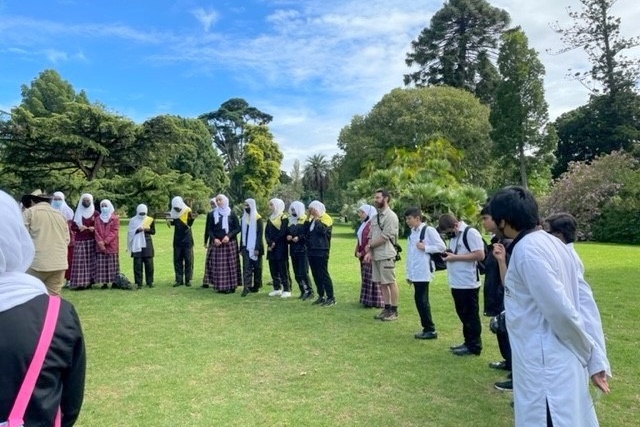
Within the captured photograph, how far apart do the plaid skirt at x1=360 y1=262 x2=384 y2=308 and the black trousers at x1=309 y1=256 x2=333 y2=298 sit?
1.84ft

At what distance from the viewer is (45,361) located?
1663 millimetres

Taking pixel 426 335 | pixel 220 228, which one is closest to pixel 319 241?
pixel 220 228

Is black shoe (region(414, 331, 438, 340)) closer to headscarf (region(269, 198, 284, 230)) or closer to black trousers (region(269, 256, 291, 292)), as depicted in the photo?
black trousers (region(269, 256, 291, 292))

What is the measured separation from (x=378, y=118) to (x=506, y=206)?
3766 cm

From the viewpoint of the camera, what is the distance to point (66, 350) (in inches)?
67.6

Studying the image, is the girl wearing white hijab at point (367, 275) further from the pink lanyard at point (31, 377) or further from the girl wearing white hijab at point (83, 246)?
the pink lanyard at point (31, 377)

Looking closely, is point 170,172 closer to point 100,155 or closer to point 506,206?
point 100,155

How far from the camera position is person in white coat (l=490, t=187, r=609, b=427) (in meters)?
2.43

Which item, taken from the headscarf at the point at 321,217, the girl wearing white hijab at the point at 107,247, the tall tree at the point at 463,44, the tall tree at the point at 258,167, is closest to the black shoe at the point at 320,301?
the headscarf at the point at 321,217

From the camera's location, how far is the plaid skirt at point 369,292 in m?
8.54

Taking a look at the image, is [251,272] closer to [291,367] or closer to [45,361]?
[291,367]

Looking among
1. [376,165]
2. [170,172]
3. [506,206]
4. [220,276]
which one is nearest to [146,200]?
[170,172]

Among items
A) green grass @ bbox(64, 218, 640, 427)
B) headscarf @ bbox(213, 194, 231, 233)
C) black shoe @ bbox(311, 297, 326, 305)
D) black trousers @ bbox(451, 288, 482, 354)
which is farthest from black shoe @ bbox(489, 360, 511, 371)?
headscarf @ bbox(213, 194, 231, 233)

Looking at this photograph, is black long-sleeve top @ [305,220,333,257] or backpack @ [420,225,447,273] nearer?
backpack @ [420,225,447,273]
